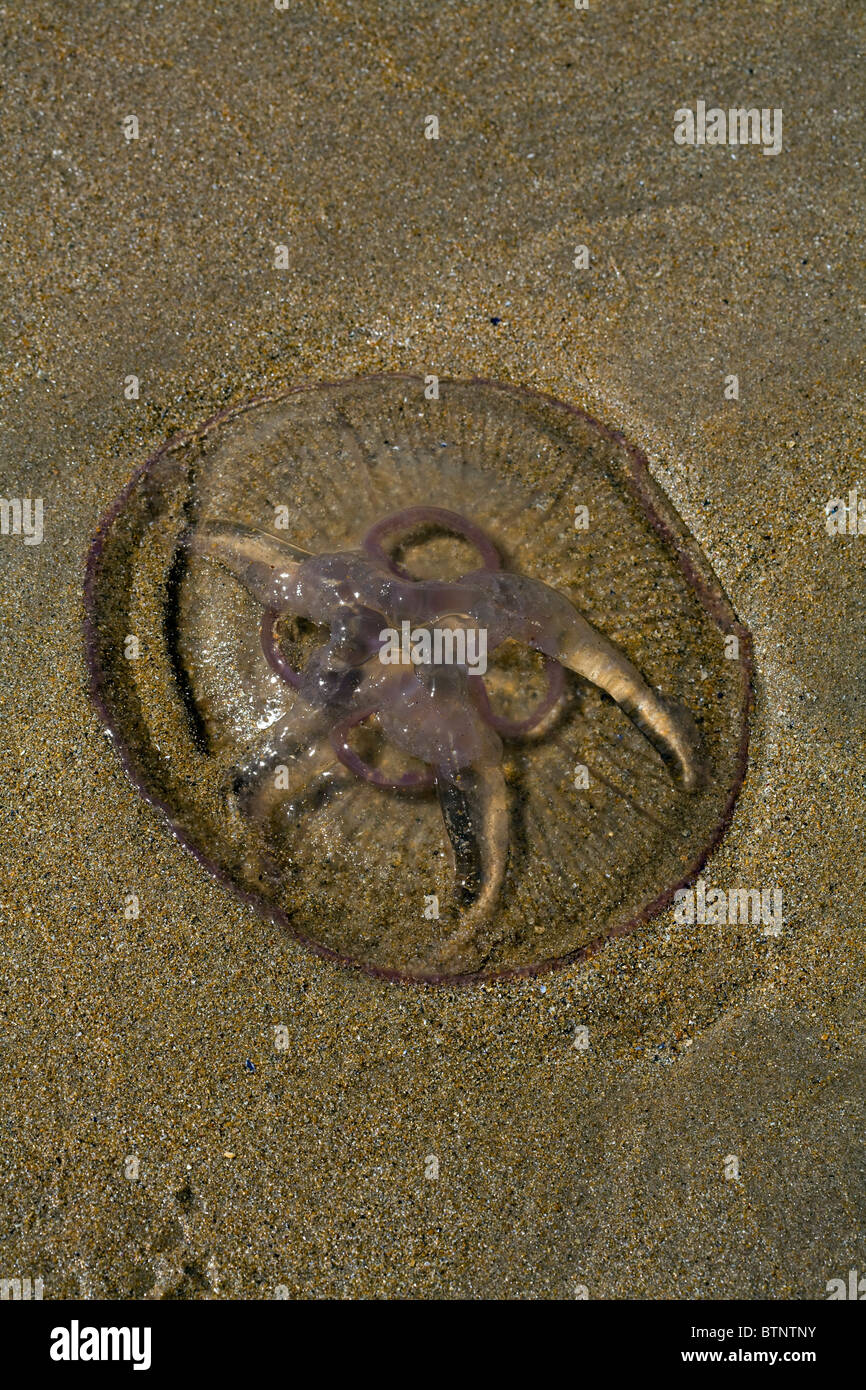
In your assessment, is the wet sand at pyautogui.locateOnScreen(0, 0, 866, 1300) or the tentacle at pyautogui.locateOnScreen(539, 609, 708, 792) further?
the tentacle at pyautogui.locateOnScreen(539, 609, 708, 792)

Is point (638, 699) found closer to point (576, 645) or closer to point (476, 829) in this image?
point (576, 645)

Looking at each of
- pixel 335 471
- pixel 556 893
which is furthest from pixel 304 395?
pixel 556 893

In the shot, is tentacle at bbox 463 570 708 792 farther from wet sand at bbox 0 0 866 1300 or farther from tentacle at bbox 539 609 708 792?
wet sand at bbox 0 0 866 1300

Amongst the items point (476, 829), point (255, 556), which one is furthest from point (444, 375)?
point (476, 829)

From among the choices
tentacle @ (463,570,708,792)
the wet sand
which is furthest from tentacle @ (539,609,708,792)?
the wet sand

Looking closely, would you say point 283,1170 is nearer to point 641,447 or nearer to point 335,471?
point 335,471

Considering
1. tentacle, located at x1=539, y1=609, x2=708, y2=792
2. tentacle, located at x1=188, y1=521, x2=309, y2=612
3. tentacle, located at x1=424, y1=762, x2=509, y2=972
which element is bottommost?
tentacle, located at x1=424, y1=762, x2=509, y2=972

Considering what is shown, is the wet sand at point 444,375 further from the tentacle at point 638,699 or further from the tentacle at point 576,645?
the tentacle at point 576,645
